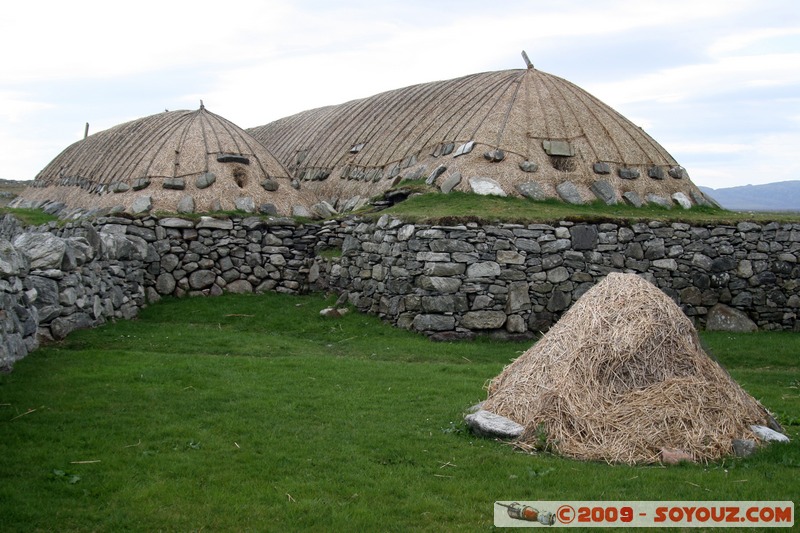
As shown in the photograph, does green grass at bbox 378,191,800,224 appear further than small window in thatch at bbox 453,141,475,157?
No

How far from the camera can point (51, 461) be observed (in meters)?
7.61

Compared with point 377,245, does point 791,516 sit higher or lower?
lower

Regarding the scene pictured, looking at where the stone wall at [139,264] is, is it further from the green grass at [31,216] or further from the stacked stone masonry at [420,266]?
the green grass at [31,216]

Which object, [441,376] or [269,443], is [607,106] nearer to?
[441,376]

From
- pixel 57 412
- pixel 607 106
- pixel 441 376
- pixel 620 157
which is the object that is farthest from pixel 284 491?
pixel 607 106

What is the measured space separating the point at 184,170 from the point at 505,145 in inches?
336

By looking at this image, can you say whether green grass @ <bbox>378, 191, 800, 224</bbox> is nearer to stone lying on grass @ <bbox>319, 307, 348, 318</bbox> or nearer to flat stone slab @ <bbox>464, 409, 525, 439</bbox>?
stone lying on grass @ <bbox>319, 307, 348, 318</bbox>

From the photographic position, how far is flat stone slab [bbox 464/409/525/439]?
8.53 metres

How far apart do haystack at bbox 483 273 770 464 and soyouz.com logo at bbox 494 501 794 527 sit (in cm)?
117

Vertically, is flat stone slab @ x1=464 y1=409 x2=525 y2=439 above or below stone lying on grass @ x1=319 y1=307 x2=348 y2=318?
below

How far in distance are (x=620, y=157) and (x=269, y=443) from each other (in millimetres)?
14690

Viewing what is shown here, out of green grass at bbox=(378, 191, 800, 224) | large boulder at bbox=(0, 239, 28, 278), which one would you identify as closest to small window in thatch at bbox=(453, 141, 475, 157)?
green grass at bbox=(378, 191, 800, 224)

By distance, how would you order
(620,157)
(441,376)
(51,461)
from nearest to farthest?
(51,461), (441,376), (620,157)

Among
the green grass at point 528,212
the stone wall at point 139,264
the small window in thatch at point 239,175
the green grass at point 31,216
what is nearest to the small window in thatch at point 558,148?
the green grass at point 528,212
